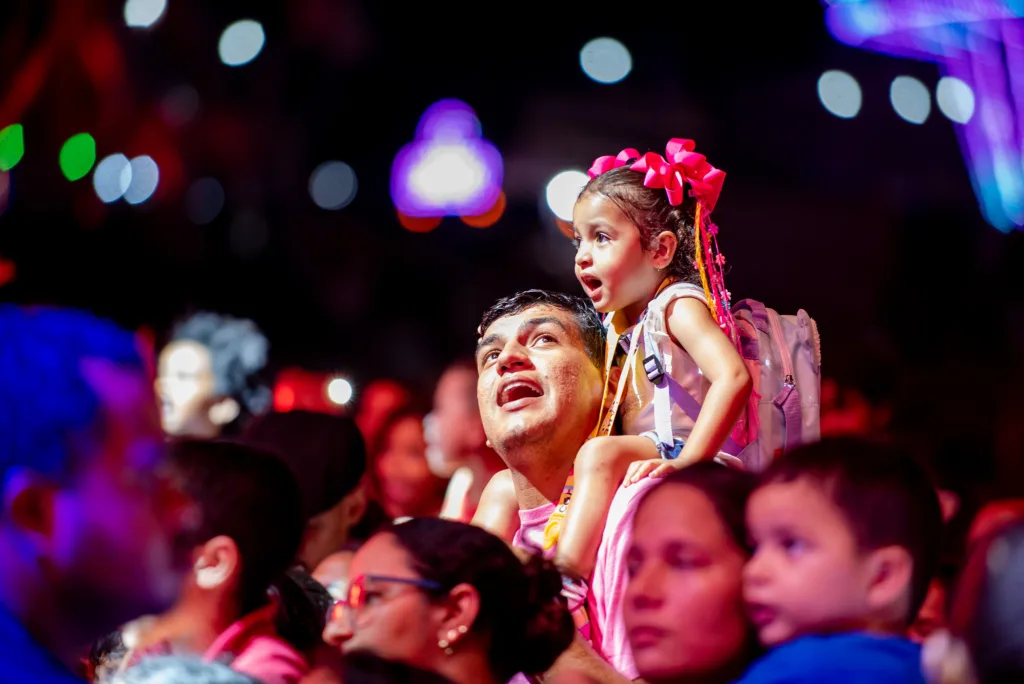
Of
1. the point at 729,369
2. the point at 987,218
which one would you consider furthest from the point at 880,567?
the point at 987,218

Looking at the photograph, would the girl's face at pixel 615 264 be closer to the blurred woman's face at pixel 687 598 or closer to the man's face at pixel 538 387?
the man's face at pixel 538 387

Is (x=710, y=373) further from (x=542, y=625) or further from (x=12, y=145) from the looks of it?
(x=12, y=145)

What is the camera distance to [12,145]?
33.7 ft

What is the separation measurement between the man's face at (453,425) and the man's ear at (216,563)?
9.56ft

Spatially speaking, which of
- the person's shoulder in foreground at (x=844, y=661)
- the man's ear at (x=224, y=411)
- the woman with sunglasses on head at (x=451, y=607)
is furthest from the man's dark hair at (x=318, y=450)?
the person's shoulder in foreground at (x=844, y=661)

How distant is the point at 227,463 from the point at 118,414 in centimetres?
67

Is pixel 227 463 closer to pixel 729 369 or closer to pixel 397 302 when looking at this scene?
pixel 729 369

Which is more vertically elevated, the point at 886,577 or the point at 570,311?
the point at 570,311

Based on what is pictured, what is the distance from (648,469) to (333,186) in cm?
1274

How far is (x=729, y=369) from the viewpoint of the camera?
3.29 meters

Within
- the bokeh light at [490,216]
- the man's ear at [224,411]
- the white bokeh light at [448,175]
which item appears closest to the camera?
the man's ear at [224,411]

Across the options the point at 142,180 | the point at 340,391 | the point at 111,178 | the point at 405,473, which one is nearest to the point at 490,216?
the point at 142,180

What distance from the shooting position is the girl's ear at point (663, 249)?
145 inches

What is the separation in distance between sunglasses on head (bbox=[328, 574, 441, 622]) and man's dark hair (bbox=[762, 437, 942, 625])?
78 cm
